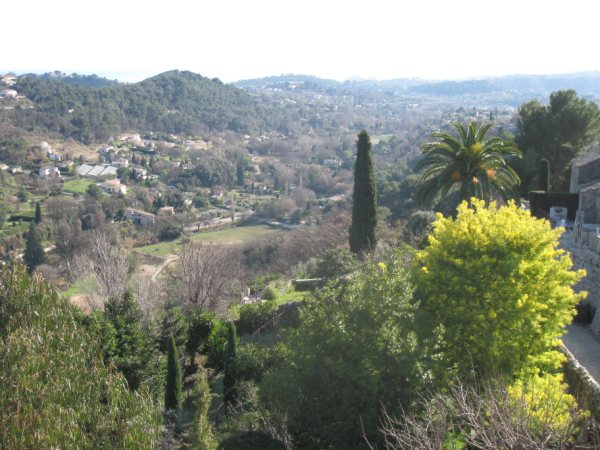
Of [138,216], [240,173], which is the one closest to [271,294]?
[138,216]

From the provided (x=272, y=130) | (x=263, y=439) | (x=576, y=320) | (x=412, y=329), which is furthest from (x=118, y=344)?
(x=272, y=130)

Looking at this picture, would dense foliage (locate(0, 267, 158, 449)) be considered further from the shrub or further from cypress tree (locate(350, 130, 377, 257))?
cypress tree (locate(350, 130, 377, 257))

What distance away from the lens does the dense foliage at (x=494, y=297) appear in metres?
8.05

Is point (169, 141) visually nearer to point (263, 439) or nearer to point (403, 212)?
point (403, 212)

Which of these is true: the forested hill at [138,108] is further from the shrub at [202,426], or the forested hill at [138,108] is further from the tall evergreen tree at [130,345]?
the shrub at [202,426]

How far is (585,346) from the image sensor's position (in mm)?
10492

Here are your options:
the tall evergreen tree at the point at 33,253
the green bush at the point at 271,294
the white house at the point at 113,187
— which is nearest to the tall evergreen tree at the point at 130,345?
the green bush at the point at 271,294

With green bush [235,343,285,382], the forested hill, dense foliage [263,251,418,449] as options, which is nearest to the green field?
green bush [235,343,285,382]

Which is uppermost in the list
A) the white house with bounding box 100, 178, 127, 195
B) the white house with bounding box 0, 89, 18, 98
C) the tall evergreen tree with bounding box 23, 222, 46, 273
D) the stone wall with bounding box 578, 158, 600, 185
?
the white house with bounding box 0, 89, 18, 98

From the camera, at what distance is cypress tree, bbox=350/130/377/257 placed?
60.0 ft

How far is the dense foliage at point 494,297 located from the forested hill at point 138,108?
81097mm

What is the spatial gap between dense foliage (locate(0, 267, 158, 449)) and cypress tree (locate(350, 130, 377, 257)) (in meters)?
12.3

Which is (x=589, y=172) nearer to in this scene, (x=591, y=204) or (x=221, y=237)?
(x=591, y=204)

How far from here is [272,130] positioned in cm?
12312
